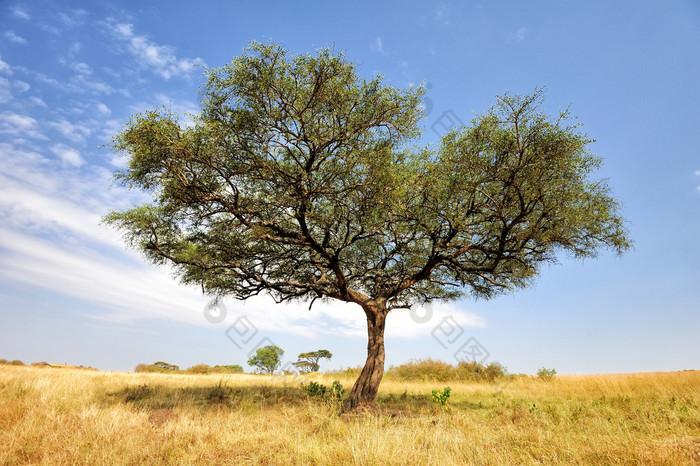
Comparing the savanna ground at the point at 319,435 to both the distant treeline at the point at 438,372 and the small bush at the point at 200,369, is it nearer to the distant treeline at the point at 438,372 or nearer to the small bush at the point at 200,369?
the distant treeline at the point at 438,372

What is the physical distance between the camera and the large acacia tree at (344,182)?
8938mm

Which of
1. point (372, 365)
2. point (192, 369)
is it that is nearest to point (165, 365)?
point (192, 369)

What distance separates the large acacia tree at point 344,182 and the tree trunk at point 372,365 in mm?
51

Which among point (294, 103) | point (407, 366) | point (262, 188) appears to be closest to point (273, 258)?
point (262, 188)

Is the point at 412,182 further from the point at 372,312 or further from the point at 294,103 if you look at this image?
the point at 372,312

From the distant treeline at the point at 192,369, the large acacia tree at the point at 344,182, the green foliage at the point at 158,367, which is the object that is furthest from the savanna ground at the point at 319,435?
the green foliage at the point at 158,367

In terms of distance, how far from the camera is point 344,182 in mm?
10219

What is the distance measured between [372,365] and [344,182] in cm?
674

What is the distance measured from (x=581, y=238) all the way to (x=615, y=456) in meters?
7.51

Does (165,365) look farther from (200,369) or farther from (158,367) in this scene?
(200,369)

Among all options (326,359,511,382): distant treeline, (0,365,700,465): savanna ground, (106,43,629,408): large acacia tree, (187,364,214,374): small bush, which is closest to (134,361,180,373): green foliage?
(187,364,214,374): small bush

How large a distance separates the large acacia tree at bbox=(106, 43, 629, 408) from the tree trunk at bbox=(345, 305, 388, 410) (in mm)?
51

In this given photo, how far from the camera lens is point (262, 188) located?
34.8 ft

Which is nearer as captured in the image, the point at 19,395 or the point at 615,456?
the point at 615,456
